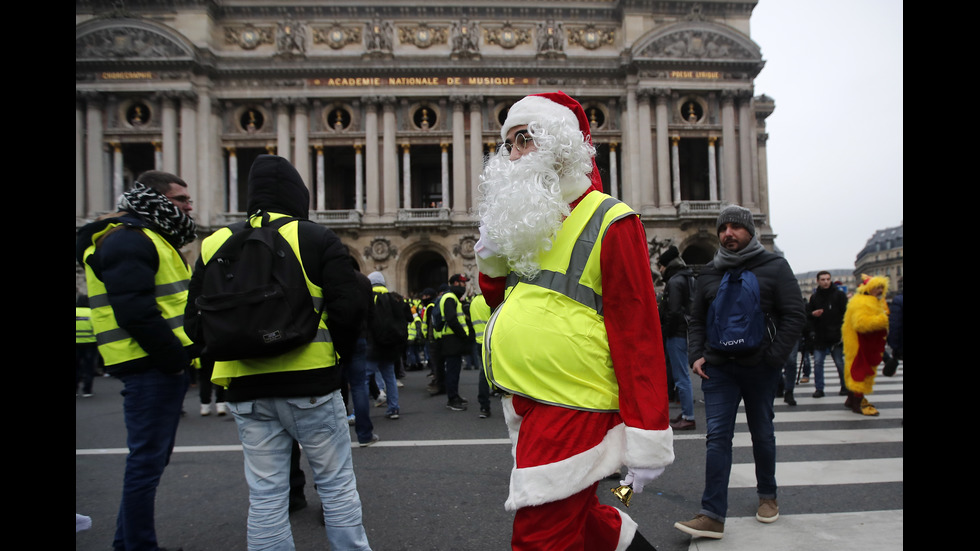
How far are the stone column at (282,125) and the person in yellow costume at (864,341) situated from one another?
27691mm

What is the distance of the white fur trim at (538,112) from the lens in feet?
7.64

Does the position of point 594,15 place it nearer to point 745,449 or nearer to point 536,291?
point 745,449

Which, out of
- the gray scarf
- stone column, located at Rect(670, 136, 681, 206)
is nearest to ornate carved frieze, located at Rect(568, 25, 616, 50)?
stone column, located at Rect(670, 136, 681, 206)

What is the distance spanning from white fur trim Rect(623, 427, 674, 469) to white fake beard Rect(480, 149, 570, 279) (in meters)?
0.69

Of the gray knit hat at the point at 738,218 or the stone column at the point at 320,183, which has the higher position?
the stone column at the point at 320,183

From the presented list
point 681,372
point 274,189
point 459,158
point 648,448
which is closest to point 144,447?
point 274,189

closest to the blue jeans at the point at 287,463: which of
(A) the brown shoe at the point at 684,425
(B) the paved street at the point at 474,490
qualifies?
(B) the paved street at the point at 474,490

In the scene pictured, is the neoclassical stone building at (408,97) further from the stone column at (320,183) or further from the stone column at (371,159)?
the stone column at (320,183)

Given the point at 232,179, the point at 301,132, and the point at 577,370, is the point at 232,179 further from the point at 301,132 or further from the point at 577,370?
the point at 577,370

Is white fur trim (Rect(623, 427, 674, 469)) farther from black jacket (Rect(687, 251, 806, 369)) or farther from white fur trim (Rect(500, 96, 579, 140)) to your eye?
black jacket (Rect(687, 251, 806, 369))

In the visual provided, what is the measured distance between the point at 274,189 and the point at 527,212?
149cm

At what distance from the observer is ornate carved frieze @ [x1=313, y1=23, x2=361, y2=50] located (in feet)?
98.7

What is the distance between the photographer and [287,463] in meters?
2.75
